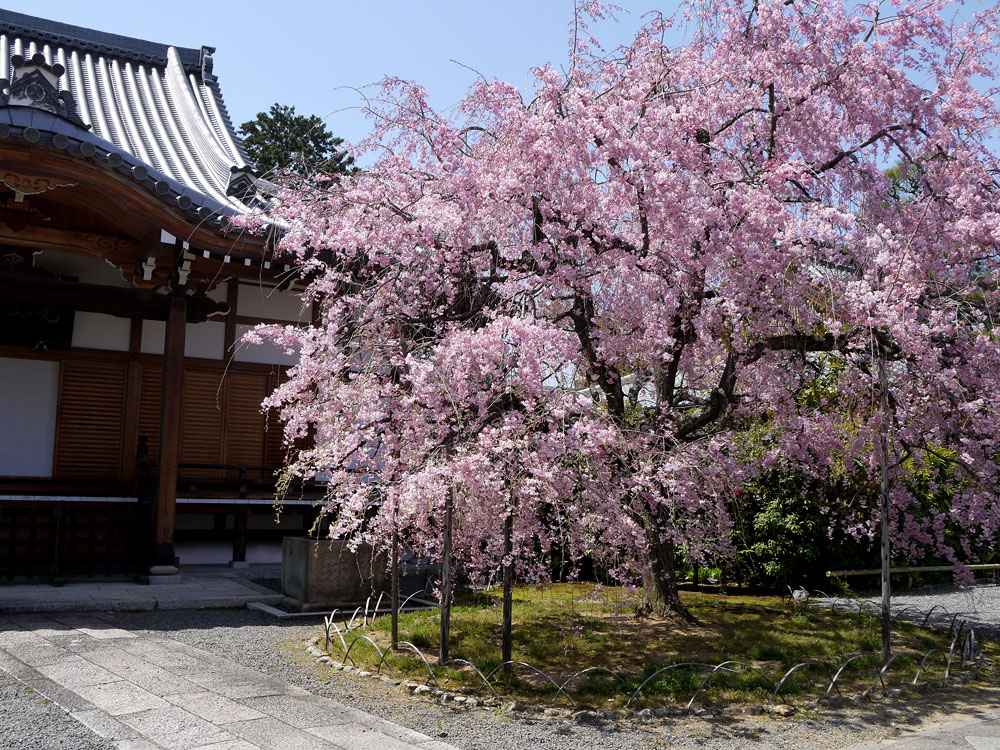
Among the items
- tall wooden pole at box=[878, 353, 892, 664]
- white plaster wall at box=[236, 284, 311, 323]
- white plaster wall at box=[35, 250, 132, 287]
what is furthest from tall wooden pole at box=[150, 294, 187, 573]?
tall wooden pole at box=[878, 353, 892, 664]

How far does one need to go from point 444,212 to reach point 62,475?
7.97 metres

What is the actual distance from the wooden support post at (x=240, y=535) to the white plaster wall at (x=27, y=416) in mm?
2716

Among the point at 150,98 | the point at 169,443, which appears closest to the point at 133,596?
the point at 169,443

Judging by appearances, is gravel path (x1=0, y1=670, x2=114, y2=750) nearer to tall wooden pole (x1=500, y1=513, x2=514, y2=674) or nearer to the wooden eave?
tall wooden pole (x1=500, y1=513, x2=514, y2=674)

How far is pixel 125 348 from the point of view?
40.8 ft

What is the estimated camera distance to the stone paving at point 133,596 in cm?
869

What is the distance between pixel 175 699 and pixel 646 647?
426 cm

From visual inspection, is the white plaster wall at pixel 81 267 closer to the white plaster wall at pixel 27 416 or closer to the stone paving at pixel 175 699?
the white plaster wall at pixel 27 416

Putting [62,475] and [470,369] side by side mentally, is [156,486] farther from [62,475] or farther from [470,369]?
[470,369]

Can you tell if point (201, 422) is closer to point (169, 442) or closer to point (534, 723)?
point (169, 442)

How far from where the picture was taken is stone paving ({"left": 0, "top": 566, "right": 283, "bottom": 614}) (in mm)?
8688

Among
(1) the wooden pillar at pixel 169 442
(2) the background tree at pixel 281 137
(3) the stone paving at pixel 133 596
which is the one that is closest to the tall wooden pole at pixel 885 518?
(3) the stone paving at pixel 133 596

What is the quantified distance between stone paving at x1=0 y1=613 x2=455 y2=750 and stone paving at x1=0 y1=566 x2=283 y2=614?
1.20m

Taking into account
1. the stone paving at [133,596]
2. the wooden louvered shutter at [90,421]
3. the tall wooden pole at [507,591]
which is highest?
the wooden louvered shutter at [90,421]
